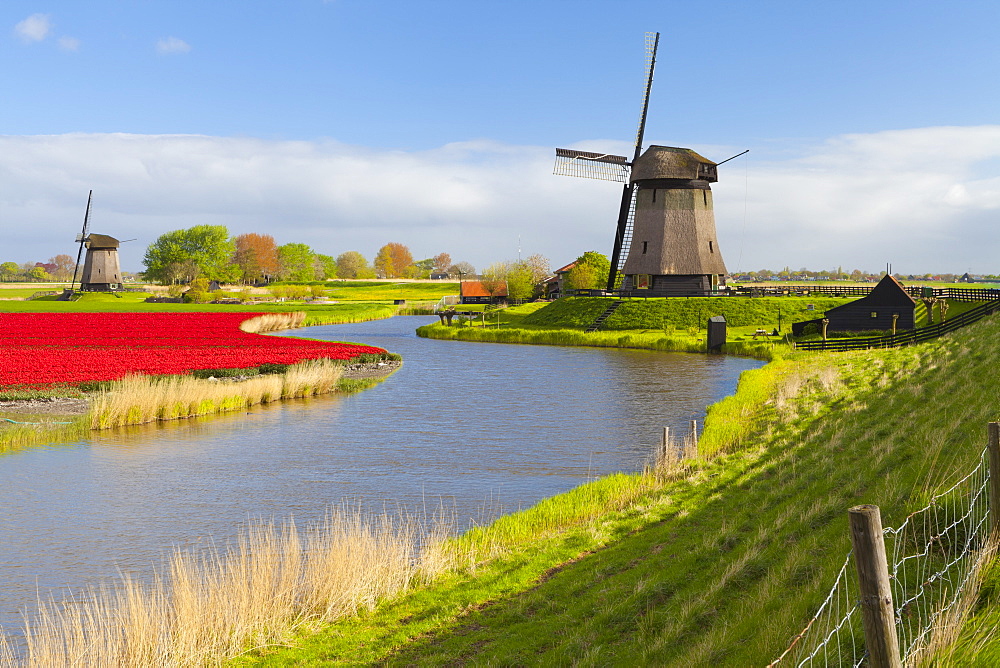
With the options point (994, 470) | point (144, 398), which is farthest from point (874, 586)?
point (144, 398)

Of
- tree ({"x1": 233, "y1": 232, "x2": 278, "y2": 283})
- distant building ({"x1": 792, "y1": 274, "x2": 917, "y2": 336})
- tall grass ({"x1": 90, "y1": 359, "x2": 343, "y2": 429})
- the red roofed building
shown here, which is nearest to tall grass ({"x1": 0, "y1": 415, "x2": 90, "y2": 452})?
tall grass ({"x1": 90, "y1": 359, "x2": 343, "y2": 429})

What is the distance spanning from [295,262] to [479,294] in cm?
8273

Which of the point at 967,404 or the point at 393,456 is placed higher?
the point at 967,404

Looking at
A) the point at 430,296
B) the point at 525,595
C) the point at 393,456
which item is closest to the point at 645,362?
the point at 393,456

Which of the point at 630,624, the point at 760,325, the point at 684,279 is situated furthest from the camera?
the point at 684,279

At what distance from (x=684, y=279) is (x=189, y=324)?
125 feet

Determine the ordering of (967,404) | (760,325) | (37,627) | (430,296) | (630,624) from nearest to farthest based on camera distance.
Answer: (630,624) < (37,627) < (967,404) < (760,325) < (430,296)

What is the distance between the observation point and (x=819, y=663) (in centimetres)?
674

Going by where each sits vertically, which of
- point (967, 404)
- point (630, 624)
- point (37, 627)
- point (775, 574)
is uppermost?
point (967, 404)

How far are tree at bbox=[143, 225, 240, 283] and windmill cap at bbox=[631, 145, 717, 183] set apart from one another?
359 ft

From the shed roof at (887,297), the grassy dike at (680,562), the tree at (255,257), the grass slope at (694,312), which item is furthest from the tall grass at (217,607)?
the tree at (255,257)

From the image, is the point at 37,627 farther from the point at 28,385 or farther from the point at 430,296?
the point at 430,296

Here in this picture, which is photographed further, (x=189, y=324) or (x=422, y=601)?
(x=189, y=324)

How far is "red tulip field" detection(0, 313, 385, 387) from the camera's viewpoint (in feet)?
108
